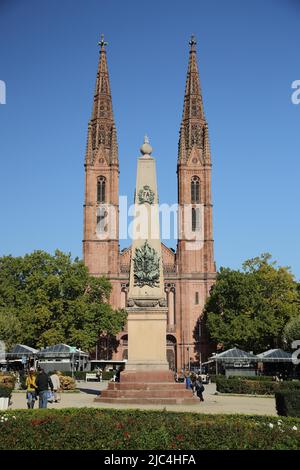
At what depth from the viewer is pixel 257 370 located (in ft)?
173

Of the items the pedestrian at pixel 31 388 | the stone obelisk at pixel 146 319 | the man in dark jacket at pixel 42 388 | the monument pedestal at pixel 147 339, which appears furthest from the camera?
the monument pedestal at pixel 147 339

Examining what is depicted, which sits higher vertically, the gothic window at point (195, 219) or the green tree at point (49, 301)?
the gothic window at point (195, 219)

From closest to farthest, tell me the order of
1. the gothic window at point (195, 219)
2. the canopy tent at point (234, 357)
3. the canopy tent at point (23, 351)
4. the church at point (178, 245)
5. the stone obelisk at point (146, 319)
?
the stone obelisk at point (146, 319) → the canopy tent at point (234, 357) → the canopy tent at point (23, 351) → the church at point (178, 245) → the gothic window at point (195, 219)

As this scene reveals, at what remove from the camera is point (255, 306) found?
6216 centimetres

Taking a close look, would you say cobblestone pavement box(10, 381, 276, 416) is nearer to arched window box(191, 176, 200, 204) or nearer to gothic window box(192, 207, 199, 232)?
gothic window box(192, 207, 199, 232)

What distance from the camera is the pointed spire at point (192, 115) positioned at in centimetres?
8131

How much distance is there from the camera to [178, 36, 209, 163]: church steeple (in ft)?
266

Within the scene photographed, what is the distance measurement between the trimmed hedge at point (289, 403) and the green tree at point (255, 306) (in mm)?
42454

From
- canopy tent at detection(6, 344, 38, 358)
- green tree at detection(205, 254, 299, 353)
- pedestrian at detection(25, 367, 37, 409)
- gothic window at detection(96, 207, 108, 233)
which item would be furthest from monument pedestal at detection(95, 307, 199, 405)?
gothic window at detection(96, 207, 108, 233)

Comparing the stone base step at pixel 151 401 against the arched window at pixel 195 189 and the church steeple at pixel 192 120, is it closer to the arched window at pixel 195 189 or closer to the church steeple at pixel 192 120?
the arched window at pixel 195 189

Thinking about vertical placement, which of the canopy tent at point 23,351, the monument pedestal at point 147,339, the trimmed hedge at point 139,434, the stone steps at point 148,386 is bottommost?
the stone steps at point 148,386

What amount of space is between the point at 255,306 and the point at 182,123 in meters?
32.3

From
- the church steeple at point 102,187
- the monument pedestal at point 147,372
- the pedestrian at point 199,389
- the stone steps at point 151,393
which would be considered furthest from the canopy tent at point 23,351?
the church steeple at point 102,187
